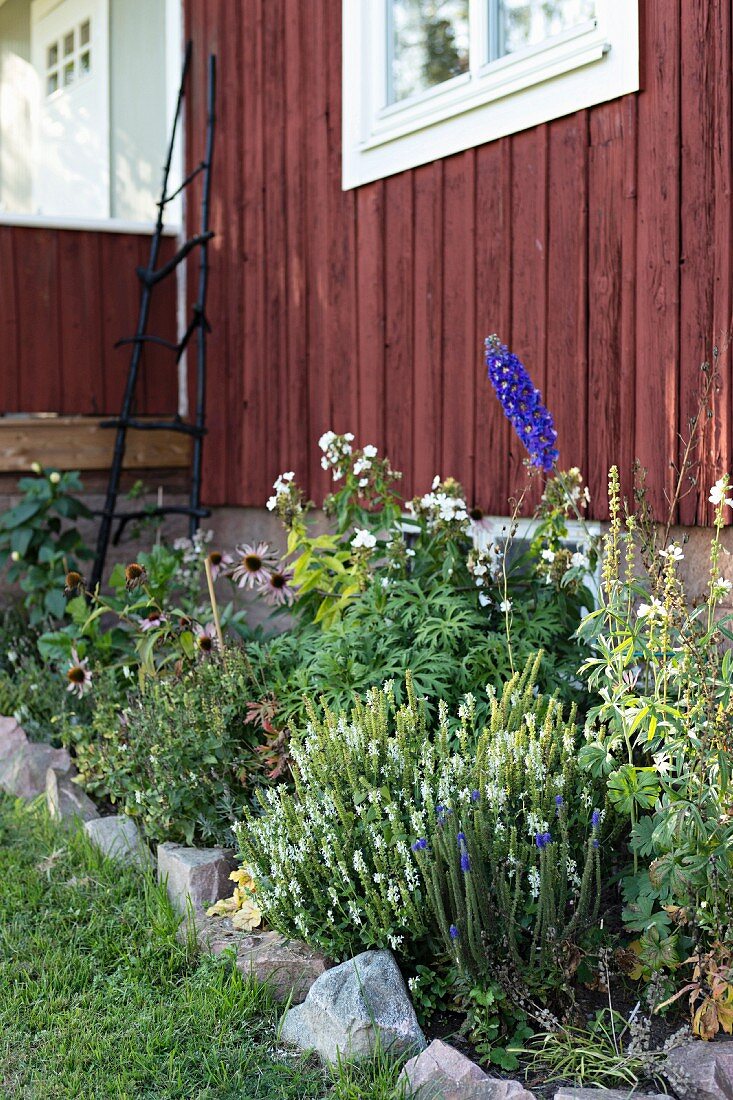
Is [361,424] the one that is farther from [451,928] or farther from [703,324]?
[451,928]

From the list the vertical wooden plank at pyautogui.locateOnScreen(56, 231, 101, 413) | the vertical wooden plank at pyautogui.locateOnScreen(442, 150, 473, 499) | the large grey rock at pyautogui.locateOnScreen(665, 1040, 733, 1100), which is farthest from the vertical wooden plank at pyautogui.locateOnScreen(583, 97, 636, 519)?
the vertical wooden plank at pyautogui.locateOnScreen(56, 231, 101, 413)

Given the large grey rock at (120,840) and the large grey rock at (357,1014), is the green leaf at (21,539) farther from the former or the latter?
the large grey rock at (357,1014)

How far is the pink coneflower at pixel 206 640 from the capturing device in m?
3.62

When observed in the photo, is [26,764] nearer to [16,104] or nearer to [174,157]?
[174,157]

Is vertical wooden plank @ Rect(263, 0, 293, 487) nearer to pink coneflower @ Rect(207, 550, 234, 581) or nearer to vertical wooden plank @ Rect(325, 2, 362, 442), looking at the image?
vertical wooden plank @ Rect(325, 2, 362, 442)

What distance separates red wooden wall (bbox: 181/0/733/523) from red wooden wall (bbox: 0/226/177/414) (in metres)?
0.38

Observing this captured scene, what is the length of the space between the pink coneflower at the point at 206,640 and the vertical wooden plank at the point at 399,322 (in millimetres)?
1099

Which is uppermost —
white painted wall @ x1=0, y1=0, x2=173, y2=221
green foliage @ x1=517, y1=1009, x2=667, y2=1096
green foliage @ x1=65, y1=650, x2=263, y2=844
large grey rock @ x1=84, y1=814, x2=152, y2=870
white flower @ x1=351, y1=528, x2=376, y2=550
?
white painted wall @ x1=0, y1=0, x2=173, y2=221

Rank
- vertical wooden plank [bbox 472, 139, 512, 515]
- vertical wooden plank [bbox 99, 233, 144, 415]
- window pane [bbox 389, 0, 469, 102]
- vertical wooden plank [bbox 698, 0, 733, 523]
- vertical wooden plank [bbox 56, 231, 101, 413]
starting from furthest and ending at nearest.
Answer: vertical wooden plank [bbox 99, 233, 144, 415] → vertical wooden plank [bbox 56, 231, 101, 413] → window pane [bbox 389, 0, 469, 102] → vertical wooden plank [bbox 472, 139, 512, 515] → vertical wooden plank [bbox 698, 0, 733, 523]

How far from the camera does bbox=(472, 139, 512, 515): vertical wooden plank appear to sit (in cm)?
401

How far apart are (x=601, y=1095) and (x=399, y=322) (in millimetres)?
3238

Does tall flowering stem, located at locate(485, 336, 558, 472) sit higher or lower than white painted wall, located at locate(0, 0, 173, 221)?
lower

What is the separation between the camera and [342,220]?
16.1ft

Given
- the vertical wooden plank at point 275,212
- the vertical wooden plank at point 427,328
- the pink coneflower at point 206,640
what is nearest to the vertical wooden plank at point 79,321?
the vertical wooden plank at point 275,212
